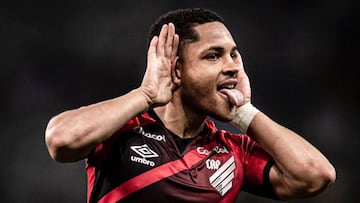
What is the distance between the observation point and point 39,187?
5613 mm

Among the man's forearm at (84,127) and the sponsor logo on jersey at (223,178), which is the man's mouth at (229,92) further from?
the man's forearm at (84,127)

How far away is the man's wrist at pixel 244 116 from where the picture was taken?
270 centimetres

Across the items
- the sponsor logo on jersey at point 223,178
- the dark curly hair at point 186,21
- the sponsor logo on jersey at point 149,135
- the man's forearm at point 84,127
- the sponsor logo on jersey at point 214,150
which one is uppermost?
the dark curly hair at point 186,21

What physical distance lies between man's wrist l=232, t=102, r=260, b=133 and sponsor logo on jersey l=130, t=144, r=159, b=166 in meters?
0.48

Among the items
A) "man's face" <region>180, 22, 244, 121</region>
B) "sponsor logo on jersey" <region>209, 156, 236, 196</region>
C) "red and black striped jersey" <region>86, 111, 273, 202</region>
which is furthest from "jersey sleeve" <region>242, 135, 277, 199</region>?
"man's face" <region>180, 22, 244, 121</region>

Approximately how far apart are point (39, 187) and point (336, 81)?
3.47m

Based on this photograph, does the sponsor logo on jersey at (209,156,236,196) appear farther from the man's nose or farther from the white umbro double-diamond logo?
the man's nose

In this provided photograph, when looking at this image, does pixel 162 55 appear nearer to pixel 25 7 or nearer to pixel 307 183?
pixel 307 183

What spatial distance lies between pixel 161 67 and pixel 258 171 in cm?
72

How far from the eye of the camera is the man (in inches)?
94.2

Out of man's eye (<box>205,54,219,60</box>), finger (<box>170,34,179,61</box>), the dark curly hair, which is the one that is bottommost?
man's eye (<box>205,54,219,60</box>)

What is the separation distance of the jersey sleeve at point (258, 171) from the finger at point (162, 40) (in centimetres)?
68

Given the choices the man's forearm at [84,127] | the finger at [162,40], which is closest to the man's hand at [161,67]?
the finger at [162,40]

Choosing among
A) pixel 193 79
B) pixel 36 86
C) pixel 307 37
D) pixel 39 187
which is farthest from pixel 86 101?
pixel 193 79
